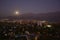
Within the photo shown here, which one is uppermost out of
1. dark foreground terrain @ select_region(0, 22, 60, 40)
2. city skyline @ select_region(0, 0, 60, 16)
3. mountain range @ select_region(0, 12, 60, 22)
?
city skyline @ select_region(0, 0, 60, 16)

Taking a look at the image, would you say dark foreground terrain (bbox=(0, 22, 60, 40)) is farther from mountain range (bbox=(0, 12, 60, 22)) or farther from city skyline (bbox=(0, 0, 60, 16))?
city skyline (bbox=(0, 0, 60, 16))

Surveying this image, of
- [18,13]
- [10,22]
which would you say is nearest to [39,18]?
[18,13]

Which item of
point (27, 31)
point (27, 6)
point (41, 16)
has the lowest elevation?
point (27, 31)

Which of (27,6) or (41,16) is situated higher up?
(27,6)

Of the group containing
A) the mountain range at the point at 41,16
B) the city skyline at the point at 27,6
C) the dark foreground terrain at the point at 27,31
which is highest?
the city skyline at the point at 27,6

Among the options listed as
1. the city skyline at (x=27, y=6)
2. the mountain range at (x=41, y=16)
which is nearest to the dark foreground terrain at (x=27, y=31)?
the mountain range at (x=41, y=16)

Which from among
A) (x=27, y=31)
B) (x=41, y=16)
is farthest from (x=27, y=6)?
(x=27, y=31)

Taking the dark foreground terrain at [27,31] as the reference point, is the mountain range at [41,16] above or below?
above

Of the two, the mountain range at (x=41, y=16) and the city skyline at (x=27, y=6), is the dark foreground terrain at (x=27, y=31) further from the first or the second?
the city skyline at (x=27, y=6)

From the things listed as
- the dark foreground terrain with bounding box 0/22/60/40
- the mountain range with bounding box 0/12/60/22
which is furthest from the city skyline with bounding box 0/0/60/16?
the dark foreground terrain with bounding box 0/22/60/40

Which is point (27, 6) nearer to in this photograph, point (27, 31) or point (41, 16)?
point (41, 16)

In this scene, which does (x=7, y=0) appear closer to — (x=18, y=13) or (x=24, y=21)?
(x=18, y=13)

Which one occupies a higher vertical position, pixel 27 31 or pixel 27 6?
pixel 27 6

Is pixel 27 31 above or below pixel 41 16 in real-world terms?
below
